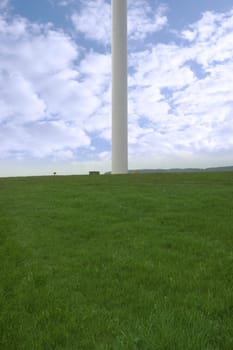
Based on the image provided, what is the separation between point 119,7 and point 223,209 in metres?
46.6

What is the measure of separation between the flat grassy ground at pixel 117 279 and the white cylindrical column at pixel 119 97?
39076 millimetres

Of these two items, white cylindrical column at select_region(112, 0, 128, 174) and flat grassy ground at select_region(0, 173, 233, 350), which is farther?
white cylindrical column at select_region(112, 0, 128, 174)

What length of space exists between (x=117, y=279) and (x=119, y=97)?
166 feet

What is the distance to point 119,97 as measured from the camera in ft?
192

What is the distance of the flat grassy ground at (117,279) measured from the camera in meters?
7.09

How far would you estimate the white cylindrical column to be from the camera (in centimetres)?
5844

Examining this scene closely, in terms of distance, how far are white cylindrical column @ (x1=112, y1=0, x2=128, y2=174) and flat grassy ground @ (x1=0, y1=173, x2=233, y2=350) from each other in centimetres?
3908

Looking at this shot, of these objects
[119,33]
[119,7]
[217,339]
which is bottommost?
[217,339]

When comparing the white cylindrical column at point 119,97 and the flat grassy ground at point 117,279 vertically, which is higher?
the white cylindrical column at point 119,97

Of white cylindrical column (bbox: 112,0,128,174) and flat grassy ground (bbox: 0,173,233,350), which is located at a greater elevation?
white cylindrical column (bbox: 112,0,128,174)

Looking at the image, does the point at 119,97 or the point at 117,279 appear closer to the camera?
the point at 117,279

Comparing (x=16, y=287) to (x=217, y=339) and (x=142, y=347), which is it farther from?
(x=217, y=339)

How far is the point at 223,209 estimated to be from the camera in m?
19.6

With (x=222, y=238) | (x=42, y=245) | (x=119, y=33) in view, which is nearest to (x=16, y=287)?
(x=42, y=245)
